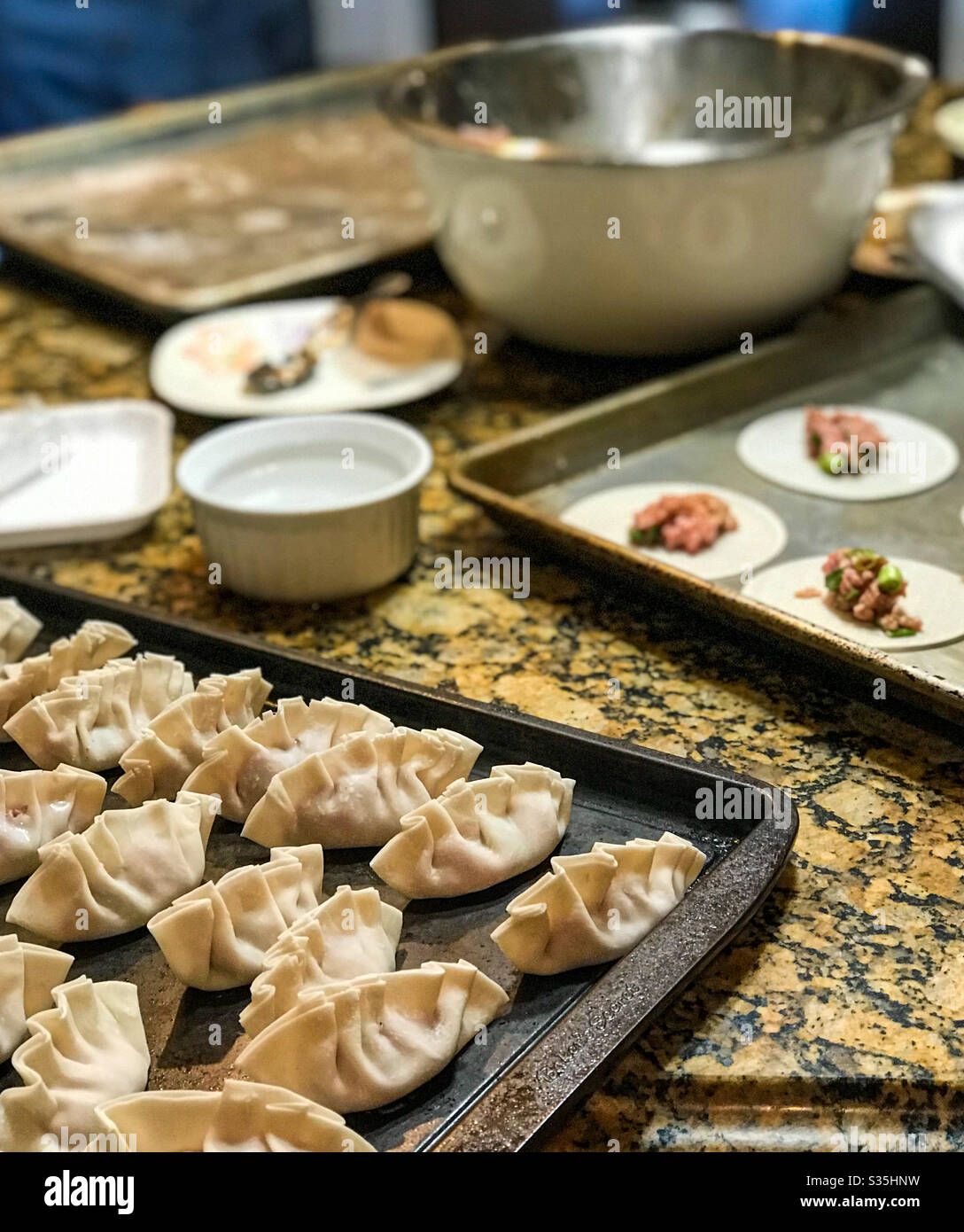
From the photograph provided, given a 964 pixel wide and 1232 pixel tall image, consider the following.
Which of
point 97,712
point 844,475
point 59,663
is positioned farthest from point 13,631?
point 844,475

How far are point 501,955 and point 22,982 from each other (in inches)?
16.7

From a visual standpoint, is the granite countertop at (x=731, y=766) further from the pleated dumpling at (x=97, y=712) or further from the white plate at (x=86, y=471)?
the pleated dumpling at (x=97, y=712)

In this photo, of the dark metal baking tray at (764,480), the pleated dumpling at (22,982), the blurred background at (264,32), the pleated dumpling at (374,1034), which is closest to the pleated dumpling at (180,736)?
the pleated dumpling at (22,982)

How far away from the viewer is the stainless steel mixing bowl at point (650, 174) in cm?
210

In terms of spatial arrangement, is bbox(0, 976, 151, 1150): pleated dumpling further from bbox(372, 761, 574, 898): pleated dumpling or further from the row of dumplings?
bbox(372, 761, 574, 898): pleated dumpling

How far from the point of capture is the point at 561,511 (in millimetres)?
2012

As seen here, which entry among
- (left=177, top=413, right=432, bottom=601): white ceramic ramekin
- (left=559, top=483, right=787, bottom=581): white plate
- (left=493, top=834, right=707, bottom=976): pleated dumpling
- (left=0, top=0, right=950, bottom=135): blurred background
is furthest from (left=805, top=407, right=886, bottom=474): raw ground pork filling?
(left=0, top=0, right=950, bottom=135): blurred background

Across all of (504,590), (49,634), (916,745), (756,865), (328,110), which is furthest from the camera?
(328,110)

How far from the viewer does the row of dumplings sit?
3.52ft

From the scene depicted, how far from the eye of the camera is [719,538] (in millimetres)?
1907
